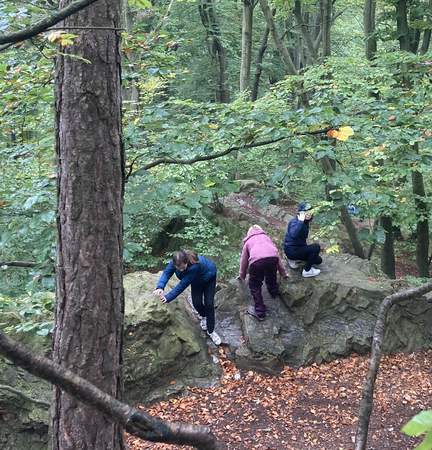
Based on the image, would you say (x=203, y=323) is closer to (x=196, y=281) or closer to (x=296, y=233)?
(x=196, y=281)

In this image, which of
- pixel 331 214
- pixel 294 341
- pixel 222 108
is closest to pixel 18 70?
pixel 222 108

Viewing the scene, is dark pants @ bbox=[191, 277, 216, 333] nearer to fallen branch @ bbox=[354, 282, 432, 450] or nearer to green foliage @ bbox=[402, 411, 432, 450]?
fallen branch @ bbox=[354, 282, 432, 450]

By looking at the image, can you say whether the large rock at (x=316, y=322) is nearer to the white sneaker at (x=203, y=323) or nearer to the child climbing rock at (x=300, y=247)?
the child climbing rock at (x=300, y=247)

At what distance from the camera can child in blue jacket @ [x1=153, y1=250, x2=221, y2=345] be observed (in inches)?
245

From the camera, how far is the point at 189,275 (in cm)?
630

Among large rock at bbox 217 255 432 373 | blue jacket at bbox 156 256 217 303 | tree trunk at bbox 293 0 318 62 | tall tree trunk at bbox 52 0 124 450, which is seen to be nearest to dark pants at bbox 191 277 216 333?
blue jacket at bbox 156 256 217 303

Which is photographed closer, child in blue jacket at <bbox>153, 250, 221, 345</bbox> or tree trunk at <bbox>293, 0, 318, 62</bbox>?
child in blue jacket at <bbox>153, 250, 221, 345</bbox>

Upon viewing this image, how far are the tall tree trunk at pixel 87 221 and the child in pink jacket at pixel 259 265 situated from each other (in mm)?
4286

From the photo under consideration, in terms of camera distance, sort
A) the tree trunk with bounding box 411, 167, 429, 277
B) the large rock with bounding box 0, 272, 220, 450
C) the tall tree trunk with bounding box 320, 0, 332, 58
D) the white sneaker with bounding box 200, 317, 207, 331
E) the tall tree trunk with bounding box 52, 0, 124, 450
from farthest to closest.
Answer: the tall tree trunk with bounding box 320, 0, 332, 58 → the tree trunk with bounding box 411, 167, 429, 277 → the white sneaker with bounding box 200, 317, 207, 331 → the large rock with bounding box 0, 272, 220, 450 → the tall tree trunk with bounding box 52, 0, 124, 450

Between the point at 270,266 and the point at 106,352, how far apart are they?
14.6 ft

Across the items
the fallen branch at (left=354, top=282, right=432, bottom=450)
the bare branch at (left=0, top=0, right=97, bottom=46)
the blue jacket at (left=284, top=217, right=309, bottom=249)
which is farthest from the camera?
the blue jacket at (left=284, top=217, right=309, bottom=249)

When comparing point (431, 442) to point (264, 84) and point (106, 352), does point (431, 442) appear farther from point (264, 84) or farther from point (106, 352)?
point (264, 84)

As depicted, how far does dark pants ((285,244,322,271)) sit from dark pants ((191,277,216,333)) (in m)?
1.38

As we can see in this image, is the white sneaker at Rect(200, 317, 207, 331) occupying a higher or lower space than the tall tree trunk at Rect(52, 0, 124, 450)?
lower
